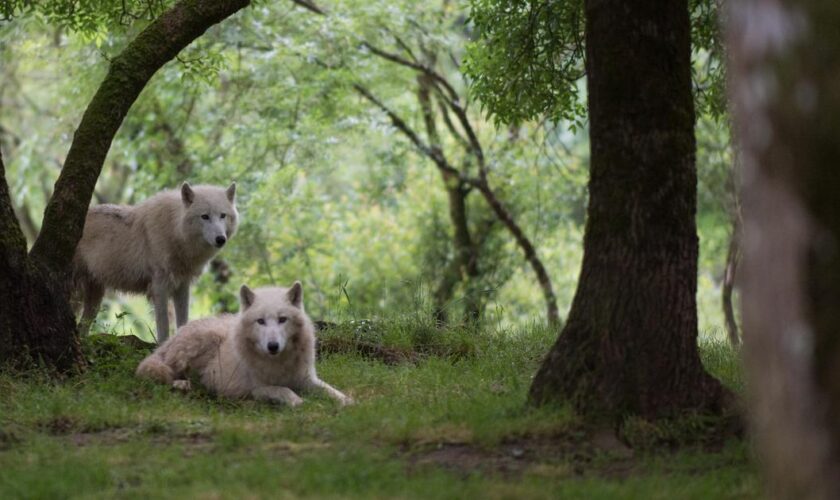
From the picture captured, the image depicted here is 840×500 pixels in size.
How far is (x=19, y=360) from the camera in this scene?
315 inches

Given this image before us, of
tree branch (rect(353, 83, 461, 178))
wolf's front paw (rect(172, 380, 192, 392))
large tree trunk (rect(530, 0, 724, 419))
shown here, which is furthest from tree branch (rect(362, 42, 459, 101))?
large tree trunk (rect(530, 0, 724, 419))

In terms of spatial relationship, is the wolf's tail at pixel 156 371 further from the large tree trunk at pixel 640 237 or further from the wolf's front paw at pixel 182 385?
the large tree trunk at pixel 640 237

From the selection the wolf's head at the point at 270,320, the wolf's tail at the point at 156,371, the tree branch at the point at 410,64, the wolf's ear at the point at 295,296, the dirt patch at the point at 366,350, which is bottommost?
the wolf's tail at the point at 156,371

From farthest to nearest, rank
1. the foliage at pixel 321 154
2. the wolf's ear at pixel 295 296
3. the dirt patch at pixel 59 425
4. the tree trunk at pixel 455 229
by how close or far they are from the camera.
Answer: the tree trunk at pixel 455 229, the foliage at pixel 321 154, the wolf's ear at pixel 295 296, the dirt patch at pixel 59 425

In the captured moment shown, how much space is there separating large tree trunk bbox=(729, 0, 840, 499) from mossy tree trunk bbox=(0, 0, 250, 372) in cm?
600

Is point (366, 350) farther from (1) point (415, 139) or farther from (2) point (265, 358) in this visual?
(1) point (415, 139)

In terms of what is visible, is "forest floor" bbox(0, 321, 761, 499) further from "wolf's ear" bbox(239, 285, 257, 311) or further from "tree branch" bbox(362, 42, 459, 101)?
"tree branch" bbox(362, 42, 459, 101)

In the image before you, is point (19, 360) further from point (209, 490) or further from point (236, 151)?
point (236, 151)

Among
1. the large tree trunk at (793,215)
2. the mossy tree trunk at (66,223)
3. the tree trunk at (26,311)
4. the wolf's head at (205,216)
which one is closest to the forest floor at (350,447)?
the tree trunk at (26,311)

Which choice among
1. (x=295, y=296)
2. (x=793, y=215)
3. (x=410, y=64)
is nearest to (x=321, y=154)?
(x=410, y=64)

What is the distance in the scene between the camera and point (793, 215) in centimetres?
390

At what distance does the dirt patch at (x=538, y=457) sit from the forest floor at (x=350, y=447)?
0.01 meters

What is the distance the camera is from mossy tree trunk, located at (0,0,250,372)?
805cm

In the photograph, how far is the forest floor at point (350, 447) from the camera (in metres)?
5.47
